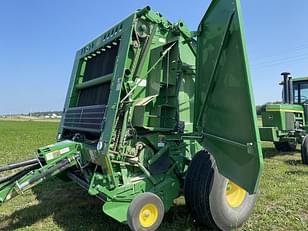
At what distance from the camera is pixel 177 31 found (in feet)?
13.9

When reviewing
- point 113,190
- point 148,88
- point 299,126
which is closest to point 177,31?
point 148,88

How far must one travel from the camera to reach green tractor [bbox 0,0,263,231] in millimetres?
2949

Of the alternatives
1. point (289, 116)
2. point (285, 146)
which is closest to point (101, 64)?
point (289, 116)

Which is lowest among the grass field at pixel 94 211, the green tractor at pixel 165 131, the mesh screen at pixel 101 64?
the grass field at pixel 94 211

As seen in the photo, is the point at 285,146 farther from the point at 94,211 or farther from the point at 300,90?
the point at 94,211

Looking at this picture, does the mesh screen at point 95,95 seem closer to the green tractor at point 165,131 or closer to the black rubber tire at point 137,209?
the green tractor at point 165,131

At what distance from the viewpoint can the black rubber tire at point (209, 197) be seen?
3369 mm

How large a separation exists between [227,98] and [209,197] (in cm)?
111

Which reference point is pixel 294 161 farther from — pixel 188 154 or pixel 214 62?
pixel 214 62

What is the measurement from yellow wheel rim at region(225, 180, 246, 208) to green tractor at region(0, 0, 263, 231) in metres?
0.02

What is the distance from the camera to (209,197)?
3.34 meters

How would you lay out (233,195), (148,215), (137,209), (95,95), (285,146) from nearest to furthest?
(137,209)
(148,215)
(233,195)
(95,95)
(285,146)

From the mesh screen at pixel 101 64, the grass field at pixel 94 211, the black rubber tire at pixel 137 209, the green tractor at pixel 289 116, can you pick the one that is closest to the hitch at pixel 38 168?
the grass field at pixel 94 211

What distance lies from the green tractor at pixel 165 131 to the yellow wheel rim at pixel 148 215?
1 cm
